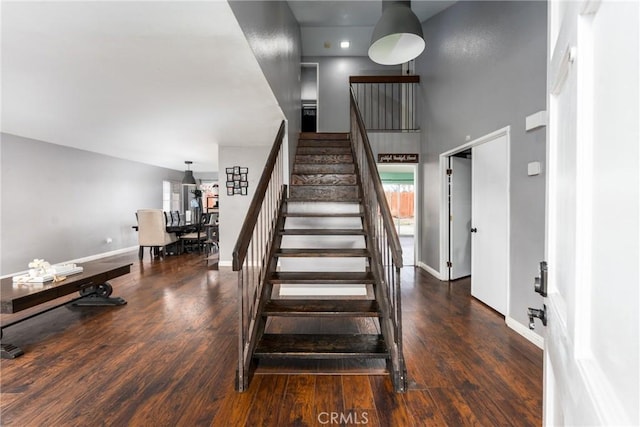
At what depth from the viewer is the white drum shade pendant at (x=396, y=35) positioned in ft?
9.43

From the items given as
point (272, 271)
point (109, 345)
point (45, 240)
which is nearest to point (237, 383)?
point (272, 271)

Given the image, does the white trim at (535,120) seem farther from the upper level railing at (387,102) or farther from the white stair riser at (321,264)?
the upper level railing at (387,102)

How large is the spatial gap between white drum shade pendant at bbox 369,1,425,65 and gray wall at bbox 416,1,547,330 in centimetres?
88

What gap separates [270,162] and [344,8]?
410 cm

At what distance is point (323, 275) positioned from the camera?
9.02 feet

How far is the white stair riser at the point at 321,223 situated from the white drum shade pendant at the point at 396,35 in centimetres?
188

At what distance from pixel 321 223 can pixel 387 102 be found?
452cm

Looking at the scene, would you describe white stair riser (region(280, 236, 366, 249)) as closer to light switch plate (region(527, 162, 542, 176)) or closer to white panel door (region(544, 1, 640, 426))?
light switch plate (region(527, 162, 542, 176))

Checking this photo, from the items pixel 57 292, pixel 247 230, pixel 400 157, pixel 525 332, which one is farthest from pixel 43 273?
pixel 400 157

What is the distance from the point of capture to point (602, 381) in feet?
1.63

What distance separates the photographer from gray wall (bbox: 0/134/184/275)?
17.0 ft

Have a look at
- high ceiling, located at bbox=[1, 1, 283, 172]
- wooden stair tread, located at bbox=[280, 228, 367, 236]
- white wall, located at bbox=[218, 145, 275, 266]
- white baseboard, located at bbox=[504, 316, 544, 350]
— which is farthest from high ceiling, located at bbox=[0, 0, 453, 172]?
white baseboard, located at bbox=[504, 316, 544, 350]

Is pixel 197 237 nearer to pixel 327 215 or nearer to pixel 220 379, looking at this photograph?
pixel 327 215

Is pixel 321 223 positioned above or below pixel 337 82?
below
